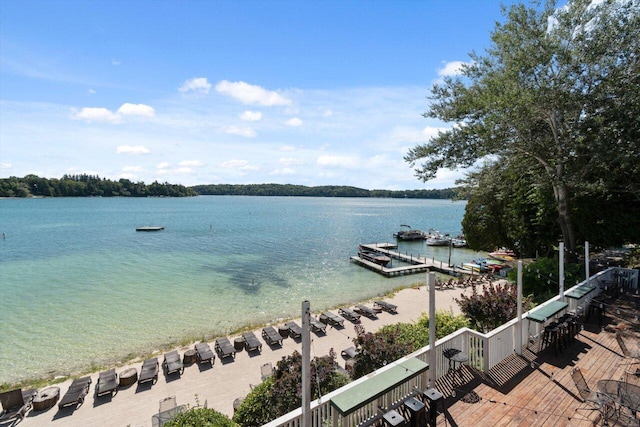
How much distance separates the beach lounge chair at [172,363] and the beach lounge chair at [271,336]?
357cm

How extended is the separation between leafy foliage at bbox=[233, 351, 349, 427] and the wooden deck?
6.69 ft

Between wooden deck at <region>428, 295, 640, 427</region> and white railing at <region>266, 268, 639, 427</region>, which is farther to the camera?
wooden deck at <region>428, 295, 640, 427</region>

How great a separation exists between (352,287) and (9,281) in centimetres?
2696

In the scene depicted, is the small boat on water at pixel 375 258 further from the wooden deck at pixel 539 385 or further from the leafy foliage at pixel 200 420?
the leafy foliage at pixel 200 420

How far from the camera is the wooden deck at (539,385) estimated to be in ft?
15.8

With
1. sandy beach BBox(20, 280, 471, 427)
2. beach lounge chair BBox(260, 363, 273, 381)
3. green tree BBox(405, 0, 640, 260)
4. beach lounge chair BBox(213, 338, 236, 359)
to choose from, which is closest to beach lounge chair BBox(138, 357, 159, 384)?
sandy beach BBox(20, 280, 471, 427)

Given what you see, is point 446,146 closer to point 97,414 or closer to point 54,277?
point 97,414

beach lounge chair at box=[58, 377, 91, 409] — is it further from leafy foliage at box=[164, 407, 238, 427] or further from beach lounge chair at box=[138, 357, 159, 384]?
leafy foliage at box=[164, 407, 238, 427]

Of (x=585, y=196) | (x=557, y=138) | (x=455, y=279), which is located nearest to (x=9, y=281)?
(x=455, y=279)

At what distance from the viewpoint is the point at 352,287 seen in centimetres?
2484

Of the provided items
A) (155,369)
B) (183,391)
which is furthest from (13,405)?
(183,391)

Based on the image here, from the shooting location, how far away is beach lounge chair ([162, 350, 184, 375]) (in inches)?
448

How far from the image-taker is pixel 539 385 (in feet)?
18.8

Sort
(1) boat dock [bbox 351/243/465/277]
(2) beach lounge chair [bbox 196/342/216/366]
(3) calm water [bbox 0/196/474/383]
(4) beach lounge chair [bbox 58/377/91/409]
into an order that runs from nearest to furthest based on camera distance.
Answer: (4) beach lounge chair [bbox 58/377/91/409] < (2) beach lounge chair [bbox 196/342/216/366] < (3) calm water [bbox 0/196/474/383] < (1) boat dock [bbox 351/243/465/277]
